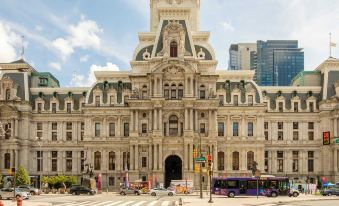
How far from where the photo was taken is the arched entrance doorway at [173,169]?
117 metres

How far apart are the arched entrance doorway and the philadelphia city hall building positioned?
191mm

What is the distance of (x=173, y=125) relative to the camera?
4577 inches

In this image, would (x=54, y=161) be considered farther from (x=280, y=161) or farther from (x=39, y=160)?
(x=280, y=161)

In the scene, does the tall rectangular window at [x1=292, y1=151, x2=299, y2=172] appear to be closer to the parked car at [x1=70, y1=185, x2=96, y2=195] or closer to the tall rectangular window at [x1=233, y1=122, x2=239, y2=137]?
the tall rectangular window at [x1=233, y1=122, x2=239, y2=137]

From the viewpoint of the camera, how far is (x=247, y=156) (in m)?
119

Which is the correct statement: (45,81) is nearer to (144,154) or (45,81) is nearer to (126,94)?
(126,94)

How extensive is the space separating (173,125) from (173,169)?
8.65 meters

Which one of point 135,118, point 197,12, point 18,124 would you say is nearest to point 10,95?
point 18,124

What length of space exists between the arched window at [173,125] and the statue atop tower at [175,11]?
62.7 feet

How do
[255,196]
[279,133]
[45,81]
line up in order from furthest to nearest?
[45,81]
[279,133]
[255,196]

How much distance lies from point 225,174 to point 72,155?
31142 millimetres

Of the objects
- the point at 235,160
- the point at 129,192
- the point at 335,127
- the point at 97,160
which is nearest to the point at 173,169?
the point at 235,160

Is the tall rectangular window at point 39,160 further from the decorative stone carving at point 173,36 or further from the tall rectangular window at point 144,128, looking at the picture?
the decorative stone carving at point 173,36

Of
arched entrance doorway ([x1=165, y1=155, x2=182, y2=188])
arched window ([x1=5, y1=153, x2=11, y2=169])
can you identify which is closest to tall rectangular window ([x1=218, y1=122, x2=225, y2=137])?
arched entrance doorway ([x1=165, y1=155, x2=182, y2=188])
